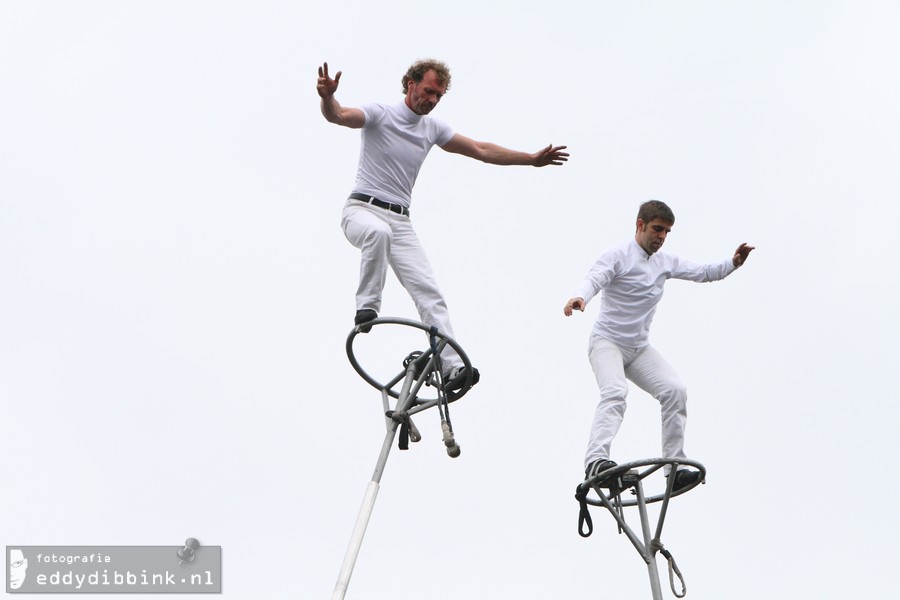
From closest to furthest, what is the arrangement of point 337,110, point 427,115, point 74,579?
point 337,110 < point 427,115 < point 74,579

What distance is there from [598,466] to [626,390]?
2.80ft

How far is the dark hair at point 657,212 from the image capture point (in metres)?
14.6

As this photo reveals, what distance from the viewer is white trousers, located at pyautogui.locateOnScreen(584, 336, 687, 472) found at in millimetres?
13969

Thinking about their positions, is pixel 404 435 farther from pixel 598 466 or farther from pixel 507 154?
pixel 507 154

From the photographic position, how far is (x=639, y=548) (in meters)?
13.8

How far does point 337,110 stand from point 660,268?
357cm

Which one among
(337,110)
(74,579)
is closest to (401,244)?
(337,110)

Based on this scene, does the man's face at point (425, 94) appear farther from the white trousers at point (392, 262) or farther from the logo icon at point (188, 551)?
the logo icon at point (188, 551)

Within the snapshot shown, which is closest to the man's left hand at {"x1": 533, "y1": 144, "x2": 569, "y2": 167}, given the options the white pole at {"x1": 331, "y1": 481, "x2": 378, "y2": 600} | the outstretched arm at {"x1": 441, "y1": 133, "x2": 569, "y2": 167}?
the outstretched arm at {"x1": 441, "y1": 133, "x2": 569, "y2": 167}

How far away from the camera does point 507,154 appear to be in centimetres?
1500

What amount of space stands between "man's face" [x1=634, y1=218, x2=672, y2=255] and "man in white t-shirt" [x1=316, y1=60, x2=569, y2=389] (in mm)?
2087

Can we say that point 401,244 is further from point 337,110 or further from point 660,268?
point 660,268

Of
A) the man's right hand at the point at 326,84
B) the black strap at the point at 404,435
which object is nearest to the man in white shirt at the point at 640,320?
the black strap at the point at 404,435

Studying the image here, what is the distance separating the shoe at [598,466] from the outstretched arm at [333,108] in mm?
3814
